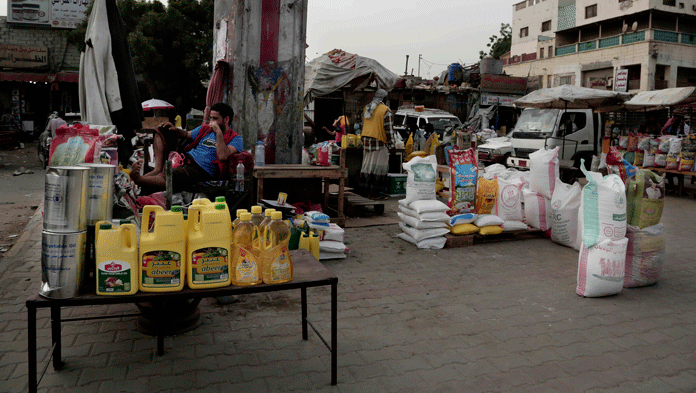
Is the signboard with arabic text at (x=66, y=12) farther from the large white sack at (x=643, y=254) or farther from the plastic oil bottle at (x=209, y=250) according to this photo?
the large white sack at (x=643, y=254)

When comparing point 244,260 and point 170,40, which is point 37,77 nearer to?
point 170,40

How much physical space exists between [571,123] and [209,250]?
12.7 meters

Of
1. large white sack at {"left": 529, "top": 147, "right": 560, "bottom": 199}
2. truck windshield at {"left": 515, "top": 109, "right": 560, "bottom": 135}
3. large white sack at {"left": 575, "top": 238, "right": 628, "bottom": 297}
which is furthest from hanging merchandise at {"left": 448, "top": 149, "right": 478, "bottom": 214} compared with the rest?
truck windshield at {"left": 515, "top": 109, "right": 560, "bottom": 135}

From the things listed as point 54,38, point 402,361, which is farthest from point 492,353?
point 54,38

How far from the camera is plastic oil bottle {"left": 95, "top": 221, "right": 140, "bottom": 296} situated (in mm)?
2355

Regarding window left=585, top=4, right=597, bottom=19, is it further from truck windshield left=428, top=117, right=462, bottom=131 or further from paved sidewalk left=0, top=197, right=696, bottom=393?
paved sidewalk left=0, top=197, right=696, bottom=393

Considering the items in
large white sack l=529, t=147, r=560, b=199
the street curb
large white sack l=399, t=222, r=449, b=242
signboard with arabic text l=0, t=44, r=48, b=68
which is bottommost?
the street curb

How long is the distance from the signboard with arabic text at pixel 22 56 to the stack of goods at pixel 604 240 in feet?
90.3

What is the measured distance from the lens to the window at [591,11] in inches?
1356

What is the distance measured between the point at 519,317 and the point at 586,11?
37.7m

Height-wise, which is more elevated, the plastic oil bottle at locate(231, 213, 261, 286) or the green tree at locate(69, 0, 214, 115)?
the green tree at locate(69, 0, 214, 115)

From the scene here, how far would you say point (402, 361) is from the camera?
124 inches

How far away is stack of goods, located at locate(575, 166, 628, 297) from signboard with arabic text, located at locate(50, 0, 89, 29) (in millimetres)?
27258

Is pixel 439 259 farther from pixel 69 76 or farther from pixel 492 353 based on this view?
pixel 69 76
